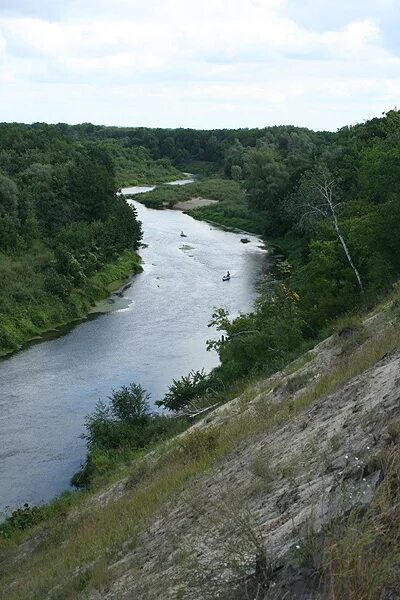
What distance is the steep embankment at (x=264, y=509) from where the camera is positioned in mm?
4535

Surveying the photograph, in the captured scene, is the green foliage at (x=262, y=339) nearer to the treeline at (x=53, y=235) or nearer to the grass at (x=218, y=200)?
the treeline at (x=53, y=235)

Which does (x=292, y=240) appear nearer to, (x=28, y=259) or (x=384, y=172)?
(x=28, y=259)

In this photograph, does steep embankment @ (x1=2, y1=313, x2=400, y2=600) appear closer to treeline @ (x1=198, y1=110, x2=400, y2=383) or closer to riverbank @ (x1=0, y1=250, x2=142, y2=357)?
treeline @ (x1=198, y1=110, x2=400, y2=383)

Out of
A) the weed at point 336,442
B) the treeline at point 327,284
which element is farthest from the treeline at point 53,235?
the weed at point 336,442

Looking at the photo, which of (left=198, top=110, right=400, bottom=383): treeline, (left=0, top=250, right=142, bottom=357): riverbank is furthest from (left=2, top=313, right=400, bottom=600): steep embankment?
(left=0, top=250, right=142, bottom=357): riverbank

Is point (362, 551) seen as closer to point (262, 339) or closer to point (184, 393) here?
point (262, 339)

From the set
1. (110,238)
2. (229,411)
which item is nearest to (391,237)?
(229,411)

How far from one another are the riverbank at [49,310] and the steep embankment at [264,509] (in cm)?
2293

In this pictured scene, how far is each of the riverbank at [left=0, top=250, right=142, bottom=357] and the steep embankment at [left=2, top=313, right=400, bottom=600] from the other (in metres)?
22.9

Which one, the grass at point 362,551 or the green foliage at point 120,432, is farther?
the green foliage at point 120,432

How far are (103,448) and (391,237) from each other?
1220cm

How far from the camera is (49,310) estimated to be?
4084cm

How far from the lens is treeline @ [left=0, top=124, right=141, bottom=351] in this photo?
41094 mm

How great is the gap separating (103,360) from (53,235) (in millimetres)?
24452
